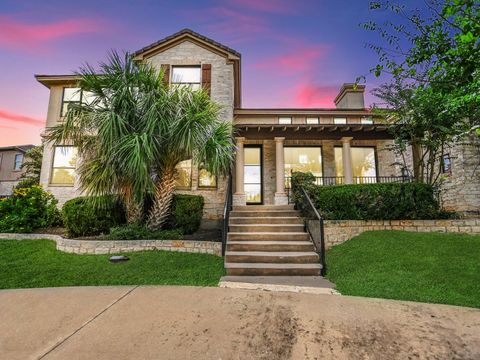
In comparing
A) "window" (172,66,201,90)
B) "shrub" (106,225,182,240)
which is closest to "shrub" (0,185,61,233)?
"shrub" (106,225,182,240)

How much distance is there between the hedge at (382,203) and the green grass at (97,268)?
368cm

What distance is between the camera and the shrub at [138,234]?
252 inches

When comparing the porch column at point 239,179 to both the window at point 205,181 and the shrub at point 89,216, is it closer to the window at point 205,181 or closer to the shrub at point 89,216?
the window at point 205,181

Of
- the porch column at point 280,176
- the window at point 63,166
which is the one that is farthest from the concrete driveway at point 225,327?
the window at point 63,166

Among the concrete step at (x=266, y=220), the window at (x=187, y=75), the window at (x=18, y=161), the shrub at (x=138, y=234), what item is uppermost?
the window at (x=187, y=75)

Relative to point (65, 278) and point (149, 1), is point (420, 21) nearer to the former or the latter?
point (65, 278)

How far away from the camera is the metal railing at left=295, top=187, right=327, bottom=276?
16.4 ft

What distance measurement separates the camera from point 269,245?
559 cm

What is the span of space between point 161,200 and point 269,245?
130 inches

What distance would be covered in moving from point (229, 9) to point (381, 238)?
10.4 m

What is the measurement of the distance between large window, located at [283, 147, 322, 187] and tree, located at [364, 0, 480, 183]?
3.20 meters

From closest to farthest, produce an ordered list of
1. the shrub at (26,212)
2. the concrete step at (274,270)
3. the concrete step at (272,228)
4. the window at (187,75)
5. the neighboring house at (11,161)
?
the concrete step at (274,270)
the concrete step at (272,228)
the shrub at (26,212)
the window at (187,75)
the neighboring house at (11,161)

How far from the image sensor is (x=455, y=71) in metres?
3.69

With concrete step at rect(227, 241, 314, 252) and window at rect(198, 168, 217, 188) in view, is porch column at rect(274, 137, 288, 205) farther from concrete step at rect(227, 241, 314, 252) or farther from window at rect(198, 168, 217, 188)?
concrete step at rect(227, 241, 314, 252)
